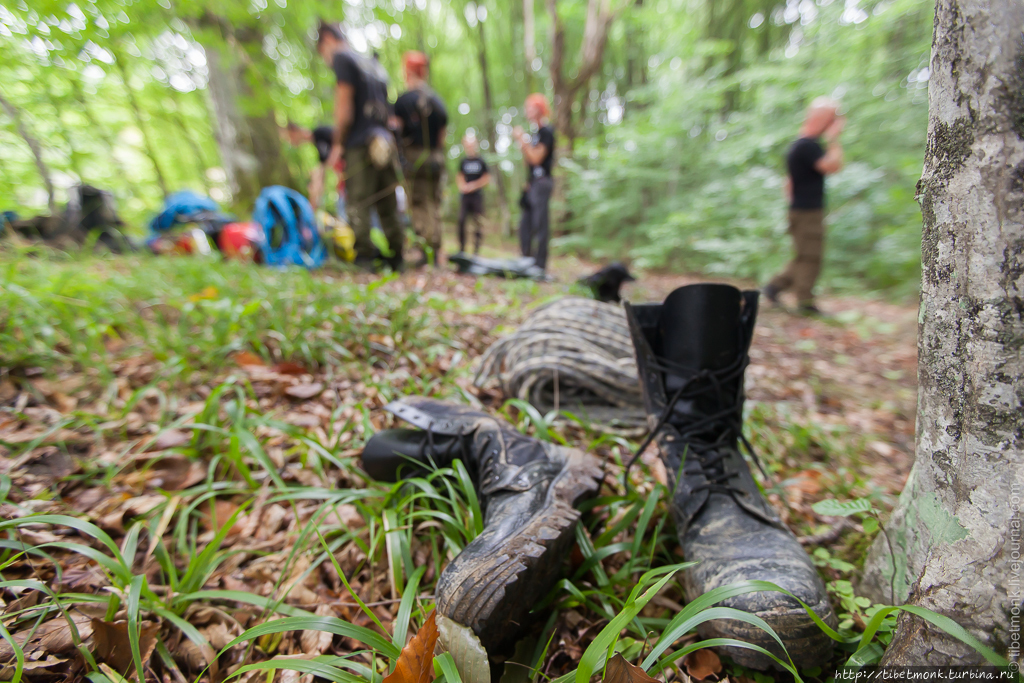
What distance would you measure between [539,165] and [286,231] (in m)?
3.54

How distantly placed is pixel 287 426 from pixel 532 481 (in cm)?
96

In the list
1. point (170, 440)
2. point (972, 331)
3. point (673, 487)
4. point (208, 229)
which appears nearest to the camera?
point (972, 331)

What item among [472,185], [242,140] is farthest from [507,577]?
[242,140]

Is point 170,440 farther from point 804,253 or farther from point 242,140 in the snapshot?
point 804,253

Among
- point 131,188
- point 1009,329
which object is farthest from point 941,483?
point 131,188

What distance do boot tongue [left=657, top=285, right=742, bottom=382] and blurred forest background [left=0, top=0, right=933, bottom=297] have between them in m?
3.01

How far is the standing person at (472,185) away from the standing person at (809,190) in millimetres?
4264

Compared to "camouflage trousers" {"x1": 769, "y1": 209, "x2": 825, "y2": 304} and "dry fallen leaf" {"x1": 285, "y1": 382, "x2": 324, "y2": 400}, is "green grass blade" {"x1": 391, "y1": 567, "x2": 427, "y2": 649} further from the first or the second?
"camouflage trousers" {"x1": 769, "y1": 209, "x2": 825, "y2": 304}

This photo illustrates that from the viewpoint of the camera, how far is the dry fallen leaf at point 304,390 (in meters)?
1.72

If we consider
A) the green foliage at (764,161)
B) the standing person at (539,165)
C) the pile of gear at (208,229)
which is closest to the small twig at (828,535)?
the pile of gear at (208,229)

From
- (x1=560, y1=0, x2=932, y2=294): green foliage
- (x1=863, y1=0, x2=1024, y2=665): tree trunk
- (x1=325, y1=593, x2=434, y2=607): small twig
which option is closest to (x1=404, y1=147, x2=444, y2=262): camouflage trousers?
(x1=325, y1=593, x2=434, y2=607): small twig

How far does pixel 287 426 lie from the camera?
4.52 feet

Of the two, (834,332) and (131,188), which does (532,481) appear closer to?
(834,332)

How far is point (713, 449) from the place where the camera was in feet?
3.99
